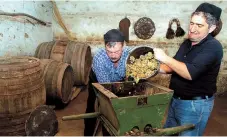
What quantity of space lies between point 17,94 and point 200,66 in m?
2.25

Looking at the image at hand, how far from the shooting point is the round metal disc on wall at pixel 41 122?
3.07m

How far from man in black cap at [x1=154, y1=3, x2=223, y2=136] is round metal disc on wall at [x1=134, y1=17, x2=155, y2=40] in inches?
135

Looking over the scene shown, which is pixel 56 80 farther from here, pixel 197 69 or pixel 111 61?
pixel 197 69

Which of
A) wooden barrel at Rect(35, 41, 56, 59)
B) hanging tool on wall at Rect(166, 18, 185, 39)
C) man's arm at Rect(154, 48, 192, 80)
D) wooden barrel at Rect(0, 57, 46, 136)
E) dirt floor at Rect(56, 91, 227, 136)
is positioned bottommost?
dirt floor at Rect(56, 91, 227, 136)

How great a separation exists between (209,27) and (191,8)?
3.92m

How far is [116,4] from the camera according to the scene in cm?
594

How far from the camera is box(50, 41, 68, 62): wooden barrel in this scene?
4.90 meters

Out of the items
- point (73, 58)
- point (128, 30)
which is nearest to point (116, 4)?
point (128, 30)

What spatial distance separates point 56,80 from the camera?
4219 millimetres

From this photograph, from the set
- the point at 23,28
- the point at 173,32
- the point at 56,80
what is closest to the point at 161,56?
the point at 56,80

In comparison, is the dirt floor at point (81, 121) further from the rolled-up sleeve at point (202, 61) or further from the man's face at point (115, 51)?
the rolled-up sleeve at point (202, 61)

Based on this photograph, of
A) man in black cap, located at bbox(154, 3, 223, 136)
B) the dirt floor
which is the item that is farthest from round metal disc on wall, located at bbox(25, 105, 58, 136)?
man in black cap, located at bbox(154, 3, 223, 136)

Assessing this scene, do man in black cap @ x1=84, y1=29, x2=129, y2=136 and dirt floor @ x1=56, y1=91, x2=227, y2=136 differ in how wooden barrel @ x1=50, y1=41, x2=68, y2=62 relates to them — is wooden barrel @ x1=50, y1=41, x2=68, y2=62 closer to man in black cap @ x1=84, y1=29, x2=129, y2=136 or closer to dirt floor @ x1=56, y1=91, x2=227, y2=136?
dirt floor @ x1=56, y1=91, x2=227, y2=136

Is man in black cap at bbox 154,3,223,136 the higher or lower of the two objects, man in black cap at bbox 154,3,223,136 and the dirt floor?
the higher
